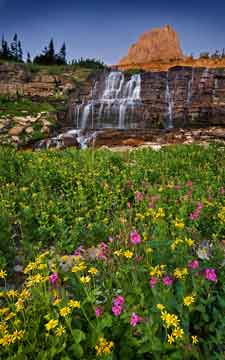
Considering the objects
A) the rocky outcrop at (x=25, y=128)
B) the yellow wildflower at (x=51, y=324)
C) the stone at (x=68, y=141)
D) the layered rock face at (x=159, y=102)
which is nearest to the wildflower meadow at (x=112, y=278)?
the yellow wildflower at (x=51, y=324)

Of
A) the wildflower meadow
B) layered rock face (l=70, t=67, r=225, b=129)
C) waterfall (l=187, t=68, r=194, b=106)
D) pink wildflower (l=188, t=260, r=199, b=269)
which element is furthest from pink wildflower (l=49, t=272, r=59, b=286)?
waterfall (l=187, t=68, r=194, b=106)

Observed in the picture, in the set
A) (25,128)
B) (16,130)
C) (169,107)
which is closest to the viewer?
(16,130)

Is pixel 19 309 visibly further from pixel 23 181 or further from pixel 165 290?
pixel 23 181

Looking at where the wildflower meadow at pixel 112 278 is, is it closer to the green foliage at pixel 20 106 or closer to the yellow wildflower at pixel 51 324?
the yellow wildflower at pixel 51 324

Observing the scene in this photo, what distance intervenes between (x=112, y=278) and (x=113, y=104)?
2042 centimetres

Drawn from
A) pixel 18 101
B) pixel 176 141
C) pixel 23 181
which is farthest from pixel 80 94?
pixel 23 181

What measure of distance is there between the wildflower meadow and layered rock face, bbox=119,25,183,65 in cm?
6799

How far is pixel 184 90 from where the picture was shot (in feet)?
73.2

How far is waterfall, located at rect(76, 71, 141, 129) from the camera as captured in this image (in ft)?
69.3

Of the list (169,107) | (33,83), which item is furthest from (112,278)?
(33,83)

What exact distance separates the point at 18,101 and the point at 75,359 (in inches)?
1009

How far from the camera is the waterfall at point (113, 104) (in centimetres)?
2112

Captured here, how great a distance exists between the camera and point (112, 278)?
7.54 feet

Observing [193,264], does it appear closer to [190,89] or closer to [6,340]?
[6,340]
